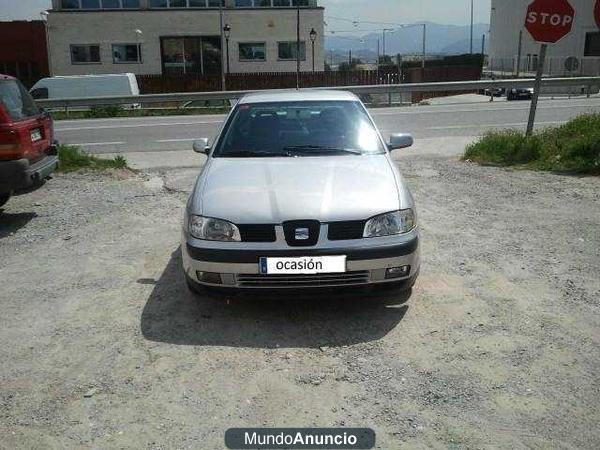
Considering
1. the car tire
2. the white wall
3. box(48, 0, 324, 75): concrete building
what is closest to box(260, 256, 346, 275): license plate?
the car tire

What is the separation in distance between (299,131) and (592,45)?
5041 centimetres

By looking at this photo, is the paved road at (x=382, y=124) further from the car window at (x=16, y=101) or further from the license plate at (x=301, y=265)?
the license plate at (x=301, y=265)

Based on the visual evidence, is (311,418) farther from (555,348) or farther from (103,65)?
(103,65)

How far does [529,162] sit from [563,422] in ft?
24.2

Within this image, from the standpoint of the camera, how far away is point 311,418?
3.14 meters

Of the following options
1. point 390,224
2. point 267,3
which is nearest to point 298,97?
point 390,224

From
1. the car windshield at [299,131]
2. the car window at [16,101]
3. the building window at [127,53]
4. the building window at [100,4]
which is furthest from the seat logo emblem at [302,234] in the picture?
the building window at [100,4]

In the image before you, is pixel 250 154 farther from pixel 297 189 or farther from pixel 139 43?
pixel 139 43

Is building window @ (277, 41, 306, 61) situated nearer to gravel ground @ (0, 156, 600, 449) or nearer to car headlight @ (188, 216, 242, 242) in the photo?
gravel ground @ (0, 156, 600, 449)

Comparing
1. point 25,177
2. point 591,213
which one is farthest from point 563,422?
point 25,177

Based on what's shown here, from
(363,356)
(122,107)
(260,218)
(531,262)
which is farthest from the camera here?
(122,107)

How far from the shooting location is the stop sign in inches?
391

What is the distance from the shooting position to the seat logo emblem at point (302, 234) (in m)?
4.02

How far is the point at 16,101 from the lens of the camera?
7098mm
